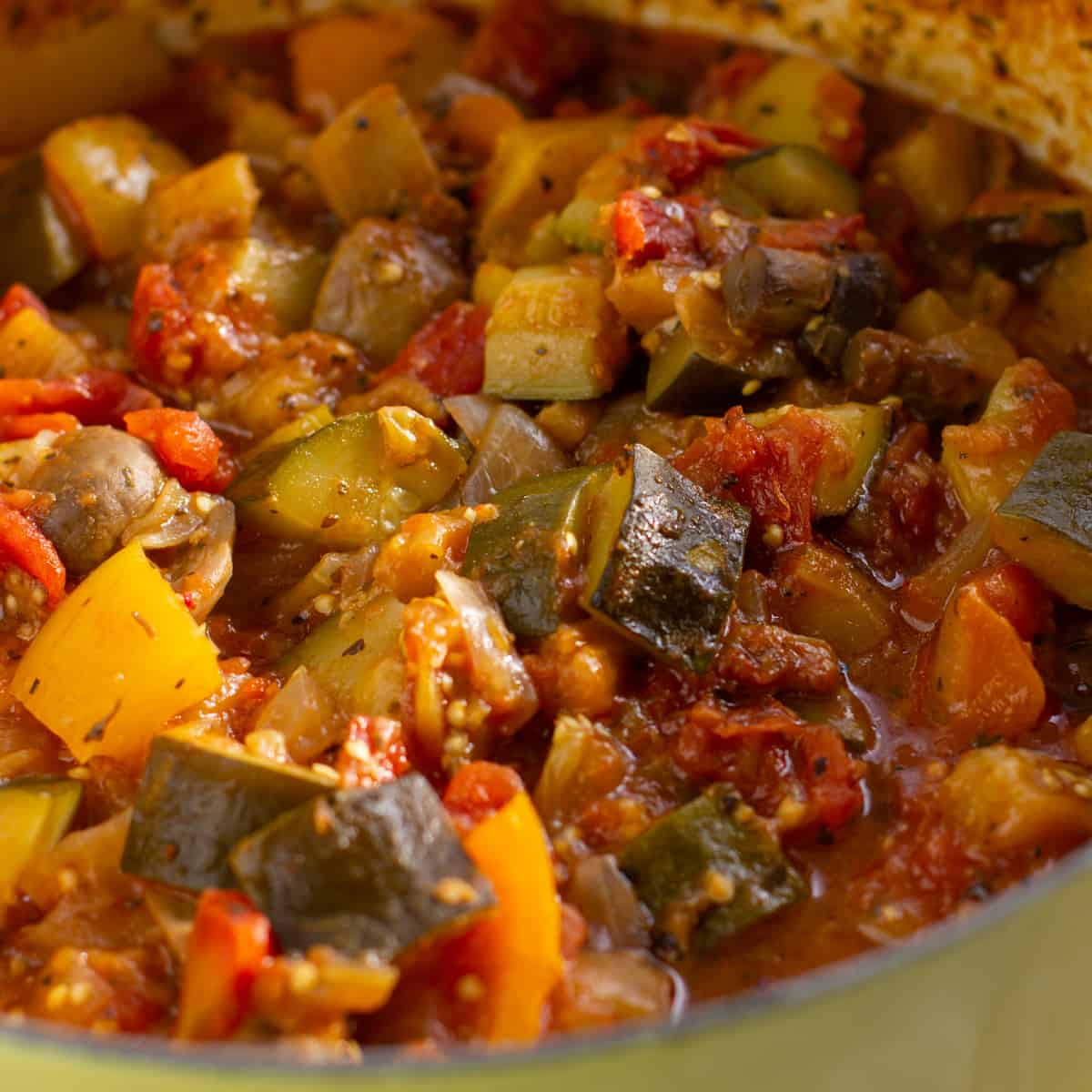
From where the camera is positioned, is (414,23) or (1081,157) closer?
(1081,157)

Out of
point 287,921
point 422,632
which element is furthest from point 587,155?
point 287,921

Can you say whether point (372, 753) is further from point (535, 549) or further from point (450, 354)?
point (450, 354)

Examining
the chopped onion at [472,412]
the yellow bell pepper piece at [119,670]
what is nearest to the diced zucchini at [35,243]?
the chopped onion at [472,412]

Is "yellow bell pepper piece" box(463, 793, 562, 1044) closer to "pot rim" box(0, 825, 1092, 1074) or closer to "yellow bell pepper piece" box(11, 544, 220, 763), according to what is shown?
"pot rim" box(0, 825, 1092, 1074)

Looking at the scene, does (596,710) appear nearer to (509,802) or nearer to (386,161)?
(509,802)

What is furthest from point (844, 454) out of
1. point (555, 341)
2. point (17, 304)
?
point (17, 304)

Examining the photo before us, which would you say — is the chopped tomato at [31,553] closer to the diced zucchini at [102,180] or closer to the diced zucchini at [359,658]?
the diced zucchini at [359,658]
